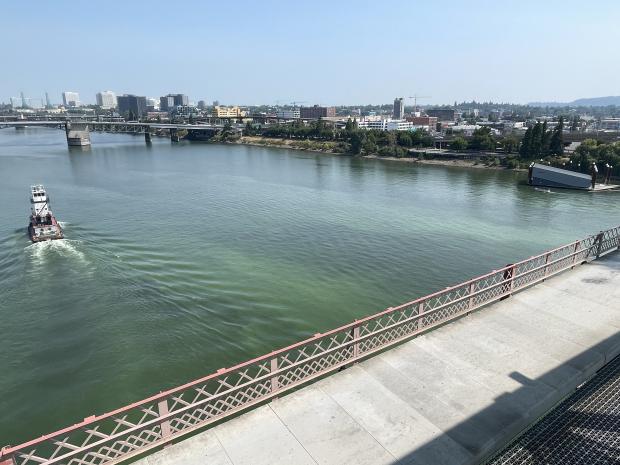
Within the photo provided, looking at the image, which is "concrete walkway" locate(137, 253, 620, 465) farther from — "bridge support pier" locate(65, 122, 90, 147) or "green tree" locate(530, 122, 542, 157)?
"bridge support pier" locate(65, 122, 90, 147)

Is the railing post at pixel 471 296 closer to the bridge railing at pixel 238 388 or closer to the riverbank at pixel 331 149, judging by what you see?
the bridge railing at pixel 238 388

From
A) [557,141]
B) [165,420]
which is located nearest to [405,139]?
[557,141]

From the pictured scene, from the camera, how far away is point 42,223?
2656 cm

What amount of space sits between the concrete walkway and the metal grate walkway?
0.25 m

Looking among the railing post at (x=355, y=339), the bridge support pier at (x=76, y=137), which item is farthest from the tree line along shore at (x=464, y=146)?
the railing post at (x=355, y=339)

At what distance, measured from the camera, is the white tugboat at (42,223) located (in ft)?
85.3

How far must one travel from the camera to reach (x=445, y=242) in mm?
27234

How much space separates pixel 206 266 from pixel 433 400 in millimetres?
16358

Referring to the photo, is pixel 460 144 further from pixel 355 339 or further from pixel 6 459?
pixel 6 459

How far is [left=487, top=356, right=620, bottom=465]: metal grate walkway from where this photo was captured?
21.0ft

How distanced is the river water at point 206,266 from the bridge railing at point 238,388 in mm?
1454

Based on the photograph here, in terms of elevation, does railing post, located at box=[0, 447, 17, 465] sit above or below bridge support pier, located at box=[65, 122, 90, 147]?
below

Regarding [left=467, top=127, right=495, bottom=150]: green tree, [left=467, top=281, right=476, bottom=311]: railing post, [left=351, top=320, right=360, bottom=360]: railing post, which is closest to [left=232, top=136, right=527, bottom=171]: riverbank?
[left=467, top=127, right=495, bottom=150]: green tree

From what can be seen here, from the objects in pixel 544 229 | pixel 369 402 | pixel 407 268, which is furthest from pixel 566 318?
pixel 544 229
